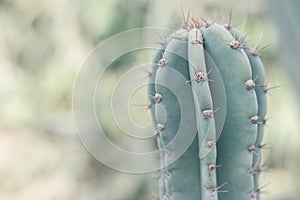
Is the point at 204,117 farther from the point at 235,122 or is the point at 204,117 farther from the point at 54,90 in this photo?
the point at 54,90

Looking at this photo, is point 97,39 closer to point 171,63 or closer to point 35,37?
point 35,37

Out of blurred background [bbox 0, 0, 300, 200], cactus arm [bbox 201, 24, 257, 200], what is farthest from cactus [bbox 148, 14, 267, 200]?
blurred background [bbox 0, 0, 300, 200]

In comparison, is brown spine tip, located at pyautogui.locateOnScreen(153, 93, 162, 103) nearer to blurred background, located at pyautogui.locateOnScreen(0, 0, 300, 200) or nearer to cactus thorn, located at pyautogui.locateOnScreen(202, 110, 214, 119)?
cactus thorn, located at pyautogui.locateOnScreen(202, 110, 214, 119)

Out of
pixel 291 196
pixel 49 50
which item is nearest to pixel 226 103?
pixel 291 196

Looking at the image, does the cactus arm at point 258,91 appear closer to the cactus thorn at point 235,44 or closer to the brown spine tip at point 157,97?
the cactus thorn at point 235,44

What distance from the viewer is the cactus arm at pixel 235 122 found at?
974 millimetres

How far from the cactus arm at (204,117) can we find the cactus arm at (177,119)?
0.07ft

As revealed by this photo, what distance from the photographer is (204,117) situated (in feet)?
3.06

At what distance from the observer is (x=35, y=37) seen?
14.3 ft

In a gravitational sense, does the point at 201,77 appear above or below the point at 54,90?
below

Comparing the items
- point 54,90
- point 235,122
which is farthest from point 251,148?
point 54,90

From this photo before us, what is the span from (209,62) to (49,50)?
340cm

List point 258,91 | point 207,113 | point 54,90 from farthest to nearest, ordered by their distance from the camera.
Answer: point 54,90 < point 258,91 < point 207,113

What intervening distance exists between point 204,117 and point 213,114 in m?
0.02
